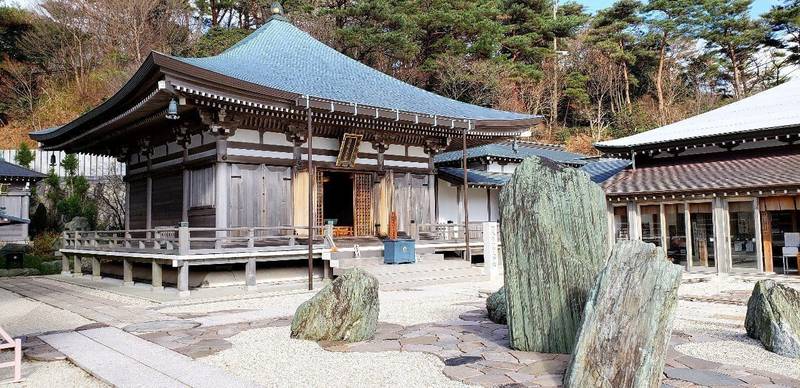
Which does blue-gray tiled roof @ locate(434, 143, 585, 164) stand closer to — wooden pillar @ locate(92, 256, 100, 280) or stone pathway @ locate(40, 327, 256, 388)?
wooden pillar @ locate(92, 256, 100, 280)

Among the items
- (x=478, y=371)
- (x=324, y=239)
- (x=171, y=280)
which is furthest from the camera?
(x=324, y=239)

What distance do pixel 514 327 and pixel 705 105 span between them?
124 ft

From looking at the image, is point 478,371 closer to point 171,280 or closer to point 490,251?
point 171,280

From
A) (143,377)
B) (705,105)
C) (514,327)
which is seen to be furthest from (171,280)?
(705,105)

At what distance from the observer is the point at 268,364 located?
18.2 ft

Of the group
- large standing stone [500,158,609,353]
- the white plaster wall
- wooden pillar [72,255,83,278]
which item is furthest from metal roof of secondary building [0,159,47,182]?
large standing stone [500,158,609,353]

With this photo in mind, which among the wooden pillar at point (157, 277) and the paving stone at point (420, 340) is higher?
the wooden pillar at point (157, 277)

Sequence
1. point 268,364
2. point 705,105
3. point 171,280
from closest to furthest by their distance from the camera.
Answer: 1. point 268,364
2. point 171,280
3. point 705,105

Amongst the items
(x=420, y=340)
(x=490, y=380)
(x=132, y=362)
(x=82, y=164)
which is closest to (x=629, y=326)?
(x=490, y=380)

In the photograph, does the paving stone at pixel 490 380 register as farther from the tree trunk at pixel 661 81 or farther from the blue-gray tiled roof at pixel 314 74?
the tree trunk at pixel 661 81

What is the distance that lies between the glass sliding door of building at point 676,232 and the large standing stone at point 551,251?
12.7 meters

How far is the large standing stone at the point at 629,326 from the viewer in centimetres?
398

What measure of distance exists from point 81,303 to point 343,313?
7.54 metres

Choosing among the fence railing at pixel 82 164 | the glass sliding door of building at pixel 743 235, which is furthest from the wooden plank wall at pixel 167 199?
the glass sliding door of building at pixel 743 235
